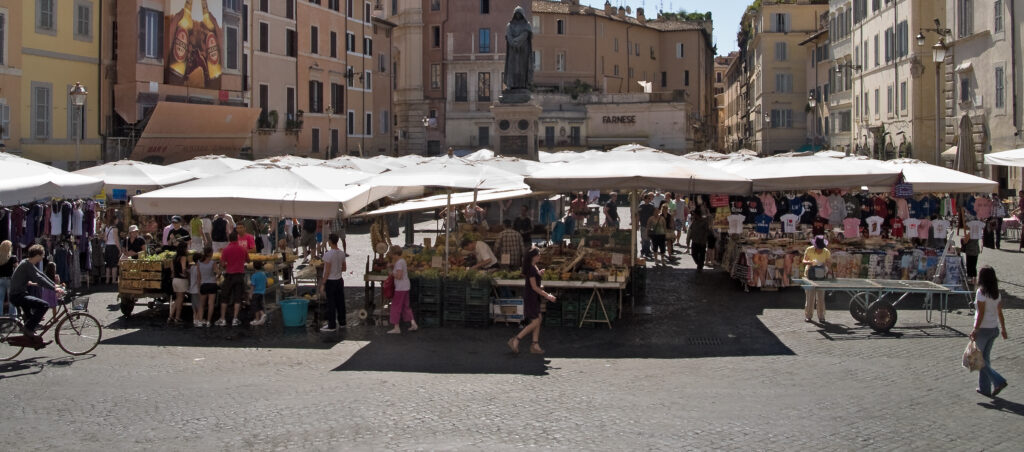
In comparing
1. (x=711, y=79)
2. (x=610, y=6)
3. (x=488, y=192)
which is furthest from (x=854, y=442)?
(x=711, y=79)

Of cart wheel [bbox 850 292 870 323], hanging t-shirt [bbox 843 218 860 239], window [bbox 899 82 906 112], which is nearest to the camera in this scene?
cart wheel [bbox 850 292 870 323]

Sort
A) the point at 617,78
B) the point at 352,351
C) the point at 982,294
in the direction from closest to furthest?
the point at 982,294, the point at 352,351, the point at 617,78

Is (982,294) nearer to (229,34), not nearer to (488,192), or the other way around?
(488,192)

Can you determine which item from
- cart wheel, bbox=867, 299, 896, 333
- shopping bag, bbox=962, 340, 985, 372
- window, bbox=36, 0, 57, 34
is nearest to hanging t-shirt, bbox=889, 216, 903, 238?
cart wheel, bbox=867, 299, 896, 333

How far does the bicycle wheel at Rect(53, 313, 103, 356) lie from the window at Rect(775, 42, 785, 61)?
221ft

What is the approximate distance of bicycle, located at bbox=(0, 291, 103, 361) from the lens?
12.6 m

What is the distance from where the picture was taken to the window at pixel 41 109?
32.8 m

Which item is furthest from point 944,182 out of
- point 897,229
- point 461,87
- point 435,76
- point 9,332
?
point 435,76

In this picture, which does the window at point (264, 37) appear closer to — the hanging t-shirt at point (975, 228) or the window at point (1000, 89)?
the window at point (1000, 89)

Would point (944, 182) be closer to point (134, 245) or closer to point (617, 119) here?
point (134, 245)

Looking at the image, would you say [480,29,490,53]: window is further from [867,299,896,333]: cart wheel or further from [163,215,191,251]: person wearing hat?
[867,299,896,333]: cart wheel

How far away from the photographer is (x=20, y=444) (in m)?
8.93

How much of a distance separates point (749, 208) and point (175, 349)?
12747 mm

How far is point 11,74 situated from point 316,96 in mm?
23384
